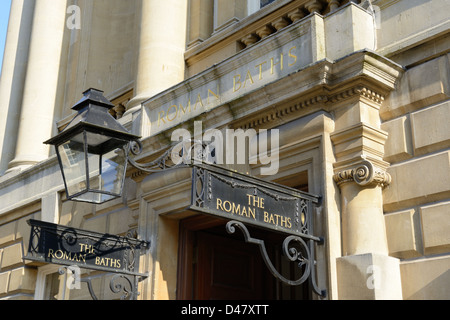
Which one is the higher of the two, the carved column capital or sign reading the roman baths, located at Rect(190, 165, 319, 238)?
the carved column capital

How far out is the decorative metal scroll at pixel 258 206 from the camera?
667 centimetres

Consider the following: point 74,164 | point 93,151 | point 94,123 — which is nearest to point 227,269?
point 74,164

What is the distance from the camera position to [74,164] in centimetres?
724

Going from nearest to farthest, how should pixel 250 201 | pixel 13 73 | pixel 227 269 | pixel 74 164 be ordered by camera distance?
pixel 250 201
pixel 74 164
pixel 227 269
pixel 13 73

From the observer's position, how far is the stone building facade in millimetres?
7301

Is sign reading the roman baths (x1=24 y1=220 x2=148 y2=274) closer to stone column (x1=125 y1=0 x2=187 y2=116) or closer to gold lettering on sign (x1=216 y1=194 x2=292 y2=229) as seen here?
gold lettering on sign (x1=216 y1=194 x2=292 y2=229)

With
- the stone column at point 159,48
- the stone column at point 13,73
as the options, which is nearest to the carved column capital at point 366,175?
the stone column at point 159,48

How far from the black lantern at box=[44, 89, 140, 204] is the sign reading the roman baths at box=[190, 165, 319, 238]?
3.06 ft

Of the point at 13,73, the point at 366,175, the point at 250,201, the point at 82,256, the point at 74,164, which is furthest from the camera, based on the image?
the point at 13,73

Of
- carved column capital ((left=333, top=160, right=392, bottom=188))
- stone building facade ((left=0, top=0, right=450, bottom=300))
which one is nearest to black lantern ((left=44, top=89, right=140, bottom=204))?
stone building facade ((left=0, top=0, right=450, bottom=300))

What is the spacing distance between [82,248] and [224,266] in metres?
2.53

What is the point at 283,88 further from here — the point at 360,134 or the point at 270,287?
the point at 270,287

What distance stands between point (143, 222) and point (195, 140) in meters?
1.59

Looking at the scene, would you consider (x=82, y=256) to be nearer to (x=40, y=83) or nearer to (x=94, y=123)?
(x=94, y=123)
